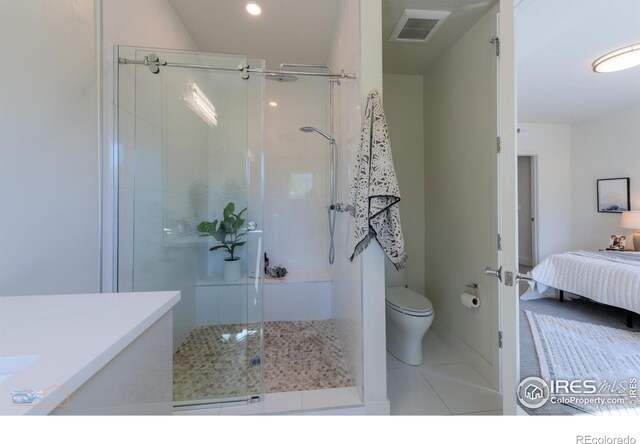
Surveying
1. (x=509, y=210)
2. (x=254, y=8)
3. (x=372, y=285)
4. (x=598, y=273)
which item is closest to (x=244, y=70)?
(x=254, y=8)

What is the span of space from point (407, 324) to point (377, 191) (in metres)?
1.15

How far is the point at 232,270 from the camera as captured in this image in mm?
1979

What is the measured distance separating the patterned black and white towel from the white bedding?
2.34ft

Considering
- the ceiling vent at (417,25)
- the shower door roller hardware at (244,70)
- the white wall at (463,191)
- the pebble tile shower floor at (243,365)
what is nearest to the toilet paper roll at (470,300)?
the white wall at (463,191)

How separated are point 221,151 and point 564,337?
2.58 meters

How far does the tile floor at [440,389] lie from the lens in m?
1.47

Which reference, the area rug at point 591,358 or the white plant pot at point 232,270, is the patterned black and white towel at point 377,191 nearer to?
the area rug at point 591,358

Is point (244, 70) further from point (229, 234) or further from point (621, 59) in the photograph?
point (621, 59)

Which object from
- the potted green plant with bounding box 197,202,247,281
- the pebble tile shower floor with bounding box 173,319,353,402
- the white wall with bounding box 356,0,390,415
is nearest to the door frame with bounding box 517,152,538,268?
the white wall with bounding box 356,0,390,415

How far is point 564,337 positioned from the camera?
1346 millimetres

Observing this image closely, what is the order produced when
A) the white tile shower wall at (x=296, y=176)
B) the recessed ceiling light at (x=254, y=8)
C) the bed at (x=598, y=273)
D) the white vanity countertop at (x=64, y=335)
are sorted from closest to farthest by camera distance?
the white vanity countertop at (x=64, y=335) → the bed at (x=598, y=273) → the recessed ceiling light at (x=254, y=8) → the white tile shower wall at (x=296, y=176)

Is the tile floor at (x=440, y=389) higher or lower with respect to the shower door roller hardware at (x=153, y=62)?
lower

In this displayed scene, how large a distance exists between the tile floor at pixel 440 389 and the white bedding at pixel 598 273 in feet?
2.74

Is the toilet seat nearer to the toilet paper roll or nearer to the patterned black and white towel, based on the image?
the toilet paper roll
